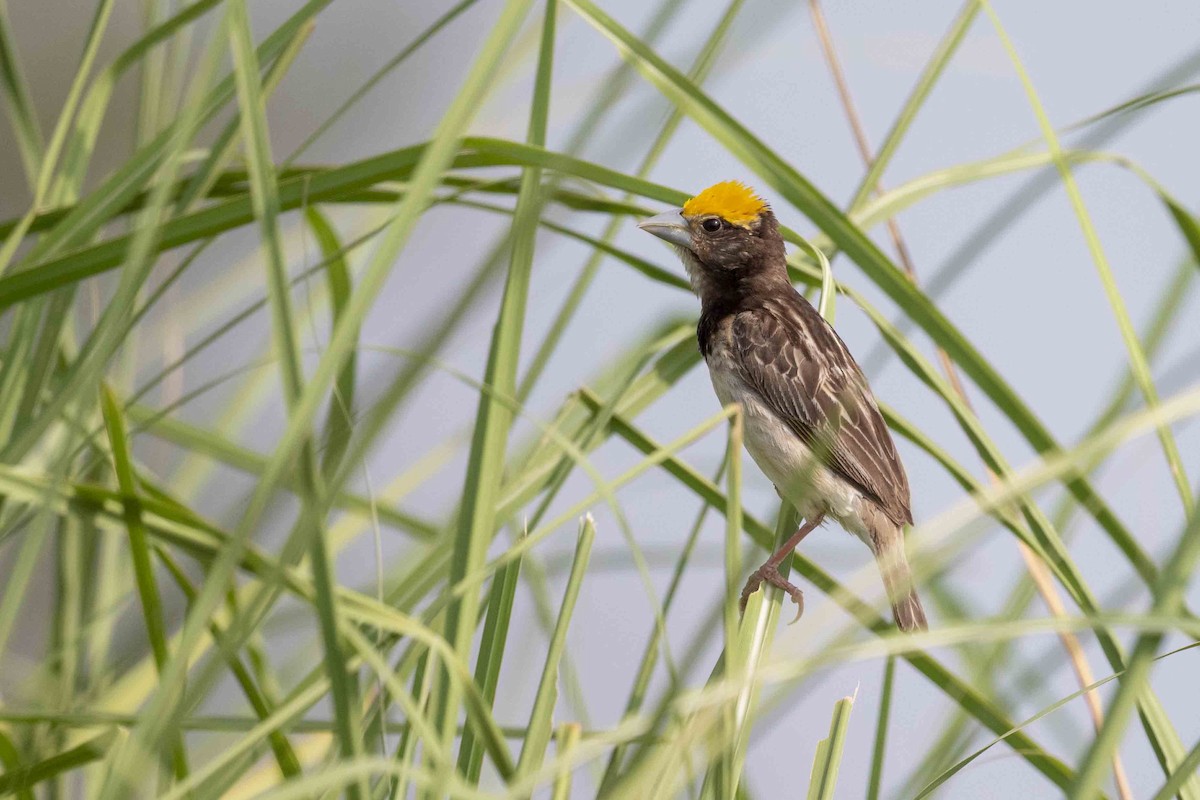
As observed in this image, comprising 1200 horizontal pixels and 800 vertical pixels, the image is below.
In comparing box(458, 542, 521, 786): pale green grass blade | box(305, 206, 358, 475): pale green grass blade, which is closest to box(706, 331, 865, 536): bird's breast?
box(305, 206, 358, 475): pale green grass blade

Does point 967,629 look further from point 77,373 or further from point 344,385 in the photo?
point 344,385

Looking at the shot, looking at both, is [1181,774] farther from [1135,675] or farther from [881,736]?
[881,736]

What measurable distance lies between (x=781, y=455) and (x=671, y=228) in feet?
2.26

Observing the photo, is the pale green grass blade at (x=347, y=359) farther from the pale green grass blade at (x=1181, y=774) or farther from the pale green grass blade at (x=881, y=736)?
the pale green grass blade at (x=1181, y=774)

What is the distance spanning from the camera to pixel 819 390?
10.3 feet

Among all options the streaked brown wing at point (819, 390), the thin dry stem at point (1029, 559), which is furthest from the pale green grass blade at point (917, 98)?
the streaked brown wing at point (819, 390)

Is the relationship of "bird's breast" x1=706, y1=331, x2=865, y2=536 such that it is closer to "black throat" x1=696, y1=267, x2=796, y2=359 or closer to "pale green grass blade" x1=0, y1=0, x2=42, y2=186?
"black throat" x1=696, y1=267, x2=796, y2=359

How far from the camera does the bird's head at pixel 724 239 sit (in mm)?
3371

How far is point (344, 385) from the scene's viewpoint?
2086mm

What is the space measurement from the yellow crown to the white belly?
0.41 m

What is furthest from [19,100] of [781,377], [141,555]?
[781,377]

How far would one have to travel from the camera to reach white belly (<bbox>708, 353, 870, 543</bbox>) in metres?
3.11

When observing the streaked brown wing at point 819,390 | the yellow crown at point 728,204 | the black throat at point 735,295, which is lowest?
the streaked brown wing at point 819,390

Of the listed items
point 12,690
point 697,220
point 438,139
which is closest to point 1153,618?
point 438,139
